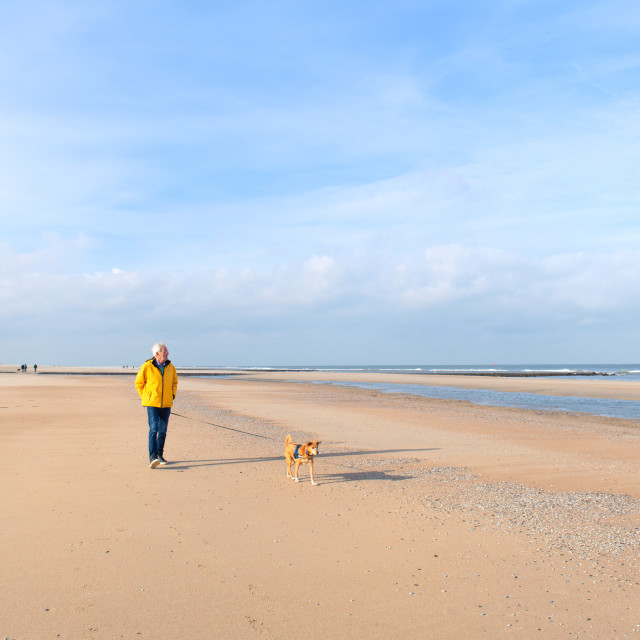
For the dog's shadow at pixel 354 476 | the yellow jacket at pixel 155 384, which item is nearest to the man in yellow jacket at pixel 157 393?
the yellow jacket at pixel 155 384

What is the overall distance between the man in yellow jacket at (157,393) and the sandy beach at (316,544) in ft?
1.28

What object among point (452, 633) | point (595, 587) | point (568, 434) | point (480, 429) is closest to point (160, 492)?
point (452, 633)

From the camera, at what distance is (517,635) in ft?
12.7

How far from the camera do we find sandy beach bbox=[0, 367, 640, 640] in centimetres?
403

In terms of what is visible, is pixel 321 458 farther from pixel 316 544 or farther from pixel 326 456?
pixel 316 544

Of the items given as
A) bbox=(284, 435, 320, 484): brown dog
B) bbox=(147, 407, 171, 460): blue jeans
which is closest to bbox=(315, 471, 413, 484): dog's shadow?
bbox=(284, 435, 320, 484): brown dog

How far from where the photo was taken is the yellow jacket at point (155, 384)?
9.11 m

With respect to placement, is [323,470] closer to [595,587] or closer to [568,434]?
[595,587]

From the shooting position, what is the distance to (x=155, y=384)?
9.15 metres

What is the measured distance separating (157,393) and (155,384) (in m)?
0.16

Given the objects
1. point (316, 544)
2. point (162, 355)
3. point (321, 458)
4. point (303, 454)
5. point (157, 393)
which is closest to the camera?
point (316, 544)

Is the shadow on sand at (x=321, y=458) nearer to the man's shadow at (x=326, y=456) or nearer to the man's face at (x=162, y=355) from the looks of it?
the man's shadow at (x=326, y=456)

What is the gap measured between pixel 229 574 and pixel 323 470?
4.77 m

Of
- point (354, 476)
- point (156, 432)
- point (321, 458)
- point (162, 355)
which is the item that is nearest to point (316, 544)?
point (354, 476)
